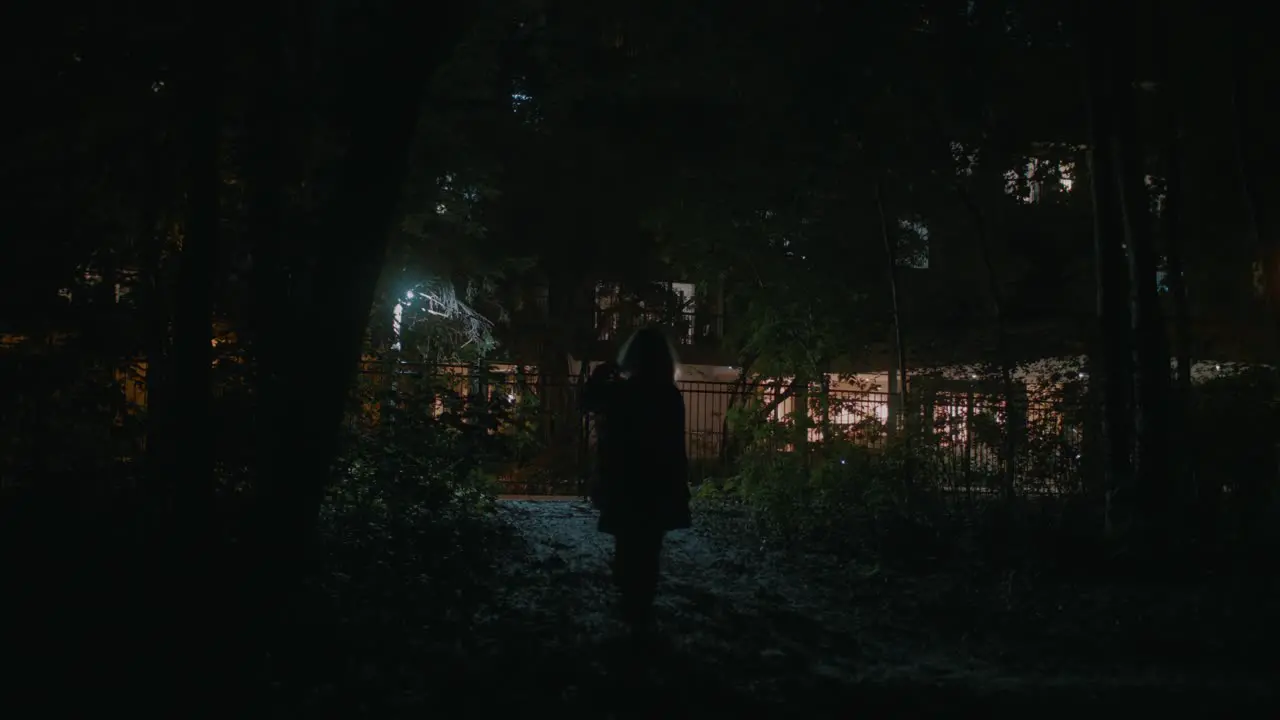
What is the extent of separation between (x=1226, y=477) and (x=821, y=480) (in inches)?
177

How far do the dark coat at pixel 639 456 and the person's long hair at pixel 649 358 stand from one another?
51 mm

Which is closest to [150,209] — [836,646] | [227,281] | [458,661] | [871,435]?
[227,281]

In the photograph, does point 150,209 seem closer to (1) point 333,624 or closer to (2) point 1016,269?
(1) point 333,624

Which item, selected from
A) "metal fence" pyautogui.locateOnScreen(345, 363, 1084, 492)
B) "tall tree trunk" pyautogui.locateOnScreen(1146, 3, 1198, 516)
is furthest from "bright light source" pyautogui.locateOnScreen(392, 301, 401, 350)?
"tall tree trunk" pyautogui.locateOnScreen(1146, 3, 1198, 516)

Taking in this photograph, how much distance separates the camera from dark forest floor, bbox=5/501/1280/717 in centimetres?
495

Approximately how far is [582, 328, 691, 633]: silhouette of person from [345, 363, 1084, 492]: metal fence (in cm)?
124

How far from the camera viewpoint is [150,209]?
745 cm

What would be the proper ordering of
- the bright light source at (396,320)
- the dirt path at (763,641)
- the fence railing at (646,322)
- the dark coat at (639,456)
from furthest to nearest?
the fence railing at (646,322) → the bright light source at (396,320) → the dark coat at (639,456) → the dirt path at (763,641)

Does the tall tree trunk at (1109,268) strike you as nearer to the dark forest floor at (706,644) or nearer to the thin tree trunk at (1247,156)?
the dark forest floor at (706,644)

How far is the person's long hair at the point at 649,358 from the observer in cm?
598

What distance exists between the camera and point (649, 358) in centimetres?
599

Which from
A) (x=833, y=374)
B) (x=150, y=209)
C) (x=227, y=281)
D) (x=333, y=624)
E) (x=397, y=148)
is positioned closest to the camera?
(x=397, y=148)

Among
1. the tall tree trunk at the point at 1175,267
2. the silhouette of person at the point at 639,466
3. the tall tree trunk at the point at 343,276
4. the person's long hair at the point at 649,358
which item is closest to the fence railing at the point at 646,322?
the tall tree trunk at the point at 1175,267

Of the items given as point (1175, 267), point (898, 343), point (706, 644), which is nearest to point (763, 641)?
point (706, 644)
